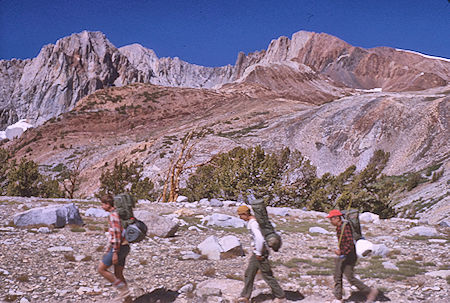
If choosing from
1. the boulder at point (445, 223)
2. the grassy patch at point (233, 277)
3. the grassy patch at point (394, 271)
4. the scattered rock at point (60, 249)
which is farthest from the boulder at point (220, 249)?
the boulder at point (445, 223)

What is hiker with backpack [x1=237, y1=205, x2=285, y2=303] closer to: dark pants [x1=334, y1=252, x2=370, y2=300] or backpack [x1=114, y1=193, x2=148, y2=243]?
dark pants [x1=334, y1=252, x2=370, y2=300]

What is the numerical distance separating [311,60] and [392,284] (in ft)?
511

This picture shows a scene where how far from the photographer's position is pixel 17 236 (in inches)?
389

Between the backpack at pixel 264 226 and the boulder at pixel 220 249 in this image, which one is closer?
the backpack at pixel 264 226

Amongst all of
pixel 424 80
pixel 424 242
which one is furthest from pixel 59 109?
pixel 424 242

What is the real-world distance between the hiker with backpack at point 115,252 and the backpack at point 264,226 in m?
2.13

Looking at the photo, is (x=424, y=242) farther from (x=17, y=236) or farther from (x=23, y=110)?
(x=23, y=110)

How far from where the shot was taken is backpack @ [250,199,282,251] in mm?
5672

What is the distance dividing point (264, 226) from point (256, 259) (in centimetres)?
56

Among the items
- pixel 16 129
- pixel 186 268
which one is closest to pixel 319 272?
pixel 186 268

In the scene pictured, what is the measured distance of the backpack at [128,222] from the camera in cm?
577

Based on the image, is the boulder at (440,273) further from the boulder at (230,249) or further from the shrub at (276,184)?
the shrub at (276,184)

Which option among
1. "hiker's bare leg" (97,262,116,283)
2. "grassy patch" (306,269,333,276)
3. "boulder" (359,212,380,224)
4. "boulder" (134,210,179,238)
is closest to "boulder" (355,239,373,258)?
"grassy patch" (306,269,333,276)

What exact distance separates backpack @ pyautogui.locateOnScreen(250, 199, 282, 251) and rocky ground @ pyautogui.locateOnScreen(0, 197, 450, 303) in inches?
53.7
